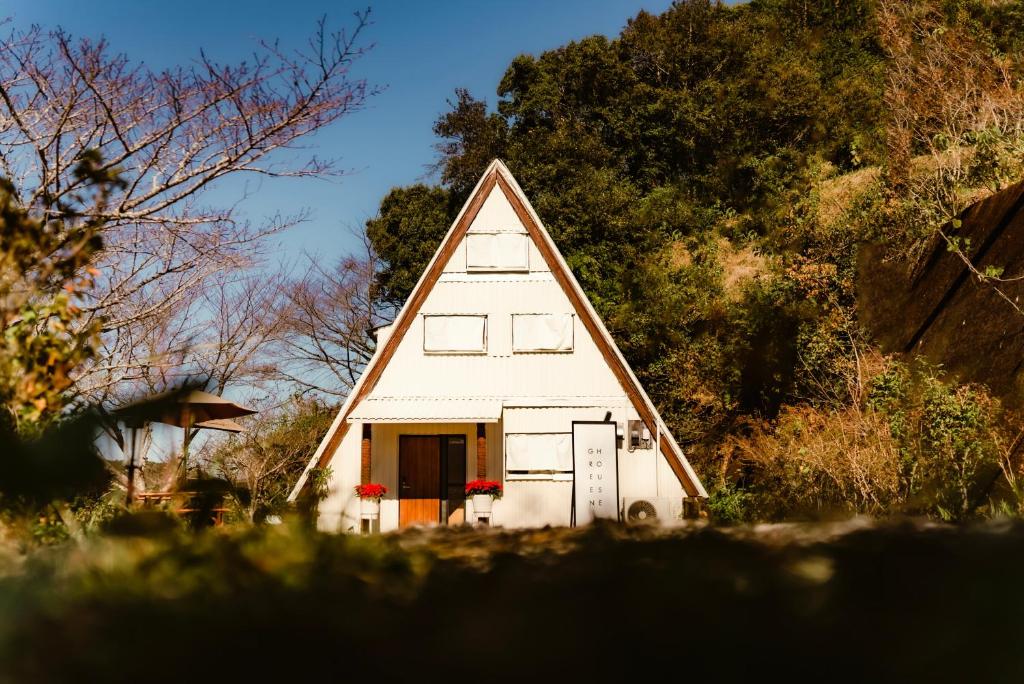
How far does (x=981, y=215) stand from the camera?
11320 mm

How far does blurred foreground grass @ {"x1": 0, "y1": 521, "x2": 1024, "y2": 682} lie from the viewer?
0.85 meters

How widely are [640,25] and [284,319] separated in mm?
15176

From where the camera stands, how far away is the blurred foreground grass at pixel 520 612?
2.79 ft

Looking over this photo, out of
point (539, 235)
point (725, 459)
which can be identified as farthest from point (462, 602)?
point (725, 459)

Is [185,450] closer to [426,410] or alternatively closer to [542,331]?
[426,410]

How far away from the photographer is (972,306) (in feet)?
37.0

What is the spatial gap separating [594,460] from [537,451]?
1348mm

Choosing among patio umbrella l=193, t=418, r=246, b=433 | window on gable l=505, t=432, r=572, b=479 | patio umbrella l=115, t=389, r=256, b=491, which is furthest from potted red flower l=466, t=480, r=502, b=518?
patio umbrella l=115, t=389, r=256, b=491

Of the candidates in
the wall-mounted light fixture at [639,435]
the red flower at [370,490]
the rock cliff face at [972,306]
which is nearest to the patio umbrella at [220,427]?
the red flower at [370,490]

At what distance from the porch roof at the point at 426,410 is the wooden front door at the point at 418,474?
5.25 feet

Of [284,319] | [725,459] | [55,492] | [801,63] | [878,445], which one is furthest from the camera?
[801,63]

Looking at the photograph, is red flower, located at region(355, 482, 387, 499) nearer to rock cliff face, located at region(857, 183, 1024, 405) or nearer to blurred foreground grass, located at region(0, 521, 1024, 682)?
rock cliff face, located at region(857, 183, 1024, 405)

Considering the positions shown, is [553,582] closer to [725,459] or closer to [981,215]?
[981,215]

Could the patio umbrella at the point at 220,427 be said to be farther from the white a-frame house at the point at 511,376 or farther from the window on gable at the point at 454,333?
the window on gable at the point at 454,333
